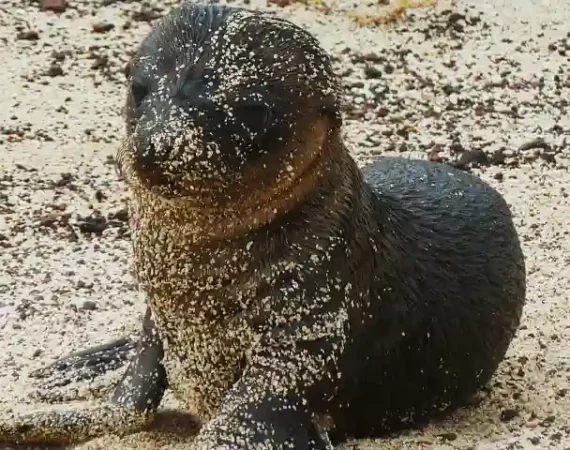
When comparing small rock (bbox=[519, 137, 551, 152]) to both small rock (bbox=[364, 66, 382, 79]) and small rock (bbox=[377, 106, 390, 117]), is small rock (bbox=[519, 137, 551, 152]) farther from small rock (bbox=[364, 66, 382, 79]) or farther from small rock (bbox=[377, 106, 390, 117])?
small rock (bbox=[364, 66, 382, 79])

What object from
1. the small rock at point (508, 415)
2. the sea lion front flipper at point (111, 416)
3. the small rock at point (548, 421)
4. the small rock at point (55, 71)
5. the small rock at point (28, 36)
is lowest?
the small rock at point (55, 71)

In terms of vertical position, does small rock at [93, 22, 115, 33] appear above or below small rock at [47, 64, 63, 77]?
above

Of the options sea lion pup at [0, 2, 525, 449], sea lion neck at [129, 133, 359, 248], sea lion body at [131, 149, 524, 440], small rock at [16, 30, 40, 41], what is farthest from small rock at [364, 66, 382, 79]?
sea lion neck at [129, 133, 359, 248]

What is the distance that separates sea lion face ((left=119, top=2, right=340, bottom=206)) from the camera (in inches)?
84.5

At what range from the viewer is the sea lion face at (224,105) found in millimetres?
2146

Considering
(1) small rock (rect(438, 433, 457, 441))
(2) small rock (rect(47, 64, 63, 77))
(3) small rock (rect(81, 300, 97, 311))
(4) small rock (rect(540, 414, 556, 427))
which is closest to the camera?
(1) small rock (rect(438, 433, 457, 441))

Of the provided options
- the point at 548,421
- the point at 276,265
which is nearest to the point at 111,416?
the point at 276,265

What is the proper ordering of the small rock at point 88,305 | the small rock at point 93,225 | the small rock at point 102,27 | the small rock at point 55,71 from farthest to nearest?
the small rock at point 102,27 → the small rock at point 55,71 → the small rock at point 93,225 → the small rock at point 88,305

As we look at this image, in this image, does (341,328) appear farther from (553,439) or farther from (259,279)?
(553,439)

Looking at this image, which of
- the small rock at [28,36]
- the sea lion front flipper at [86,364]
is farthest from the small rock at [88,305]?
the small rock at [28,36]

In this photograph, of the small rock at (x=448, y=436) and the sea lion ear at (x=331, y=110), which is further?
the small rock at (x=448, y=436)

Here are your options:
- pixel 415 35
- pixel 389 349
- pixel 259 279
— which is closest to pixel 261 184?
pixel 259 279

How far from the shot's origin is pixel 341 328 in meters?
2.46

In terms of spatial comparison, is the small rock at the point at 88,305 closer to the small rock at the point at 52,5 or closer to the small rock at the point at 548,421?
the small rock at the point at 548,421
